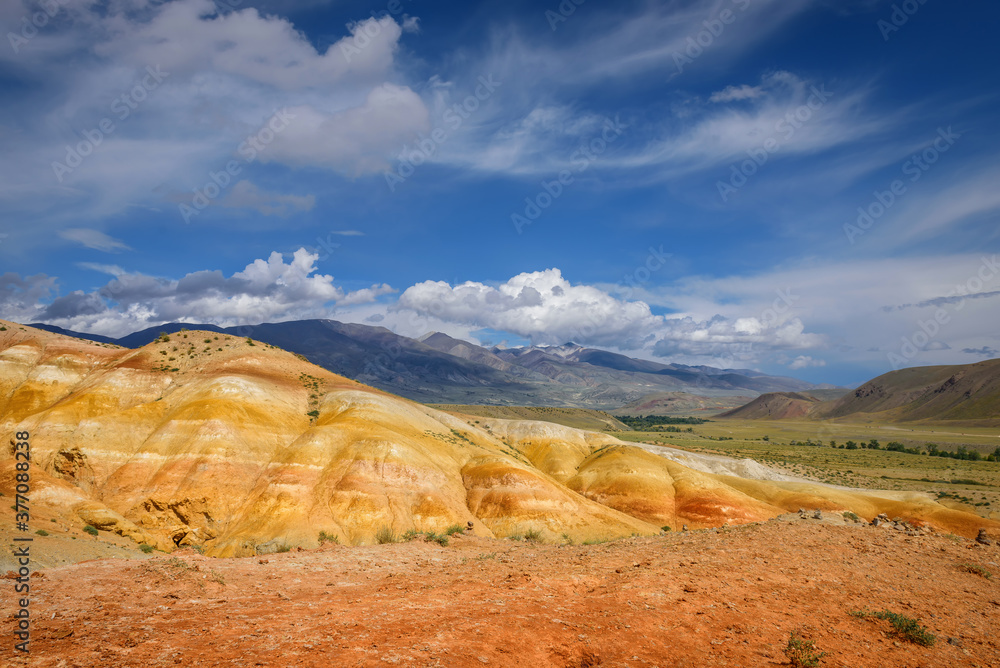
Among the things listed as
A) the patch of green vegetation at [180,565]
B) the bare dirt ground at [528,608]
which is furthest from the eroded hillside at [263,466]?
the bare dirt ground at [528,608]

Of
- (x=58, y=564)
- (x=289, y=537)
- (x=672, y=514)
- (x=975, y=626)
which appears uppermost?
(x=975, y=626)

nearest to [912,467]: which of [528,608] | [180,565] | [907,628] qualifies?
[907,628]

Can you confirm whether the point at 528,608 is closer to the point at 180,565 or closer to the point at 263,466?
the point at 180,565

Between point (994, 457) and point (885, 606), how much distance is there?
136 m

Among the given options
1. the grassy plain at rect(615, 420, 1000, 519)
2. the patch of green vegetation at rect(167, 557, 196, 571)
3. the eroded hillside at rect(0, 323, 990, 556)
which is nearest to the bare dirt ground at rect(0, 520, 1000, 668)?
the patch of green vegetation at rect(167, 557, 196, 571)

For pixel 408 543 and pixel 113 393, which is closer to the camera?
pixel 408 543

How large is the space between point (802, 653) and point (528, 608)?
6039 millimetres

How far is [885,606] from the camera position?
13055 mm

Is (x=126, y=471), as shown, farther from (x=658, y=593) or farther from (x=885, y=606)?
(x=885, y=606)

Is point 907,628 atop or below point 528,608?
atop

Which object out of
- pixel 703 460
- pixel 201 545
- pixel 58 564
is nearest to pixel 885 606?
pixel 58 564

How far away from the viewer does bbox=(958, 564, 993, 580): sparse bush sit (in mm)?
16333

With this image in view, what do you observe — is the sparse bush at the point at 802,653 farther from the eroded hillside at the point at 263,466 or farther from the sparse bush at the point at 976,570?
the eroded hillside at the point at 263,466

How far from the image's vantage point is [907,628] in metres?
11.4
